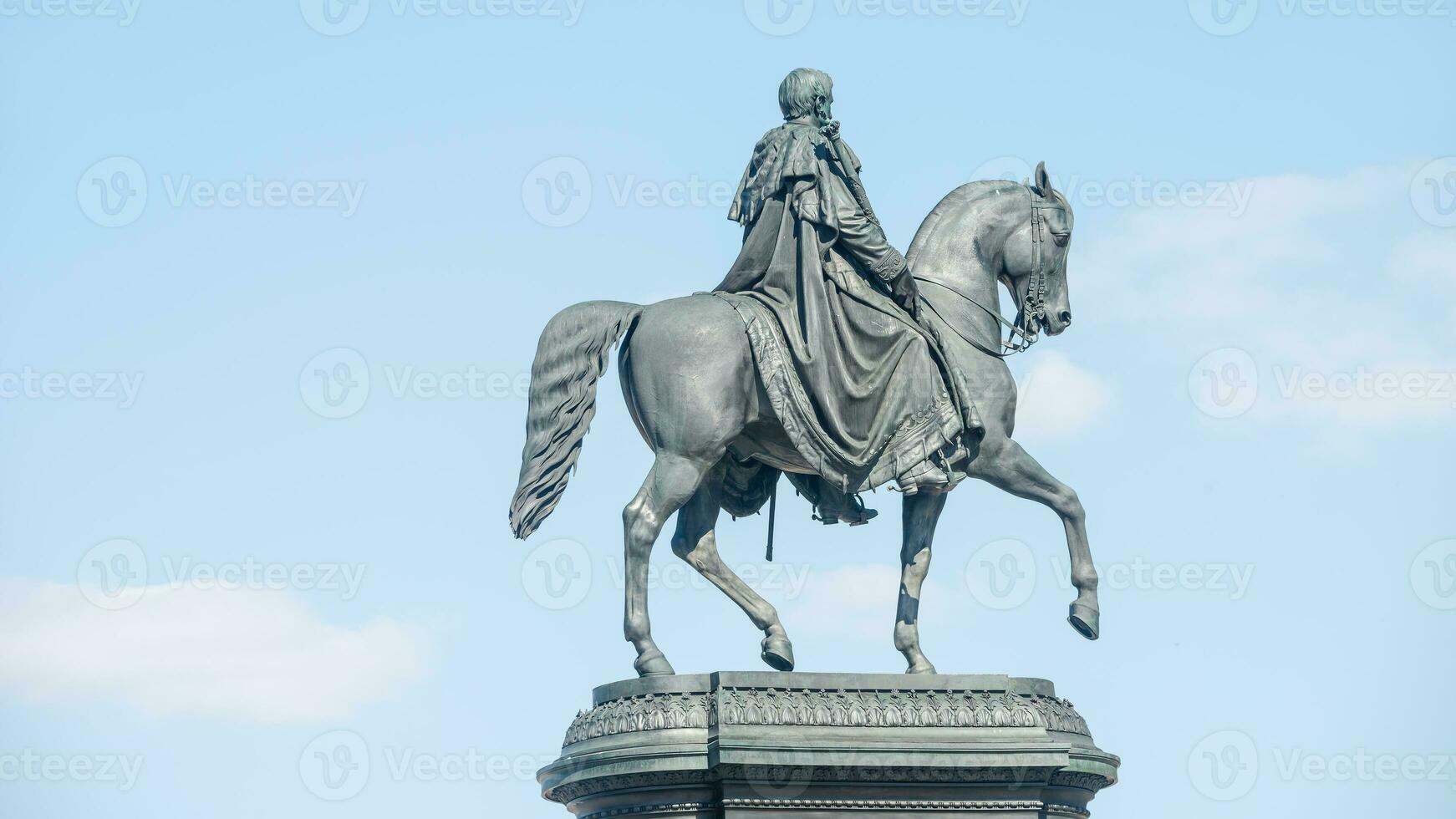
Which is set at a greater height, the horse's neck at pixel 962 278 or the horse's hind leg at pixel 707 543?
the horse's neck at pixel 962 278

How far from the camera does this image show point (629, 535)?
1786 cm

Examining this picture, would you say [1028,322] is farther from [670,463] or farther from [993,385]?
[670,463]

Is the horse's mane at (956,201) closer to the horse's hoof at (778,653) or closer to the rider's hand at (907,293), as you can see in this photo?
the rider's hand at (907,293)

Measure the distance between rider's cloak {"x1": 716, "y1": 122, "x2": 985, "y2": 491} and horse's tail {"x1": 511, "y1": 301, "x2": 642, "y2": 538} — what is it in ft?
3.32

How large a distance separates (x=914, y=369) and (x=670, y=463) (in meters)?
1.99

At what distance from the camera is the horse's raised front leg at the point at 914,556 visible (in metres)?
18.7

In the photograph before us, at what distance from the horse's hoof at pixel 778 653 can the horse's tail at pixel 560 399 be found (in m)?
1.82

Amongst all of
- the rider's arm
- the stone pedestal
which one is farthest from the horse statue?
the stone pedestal

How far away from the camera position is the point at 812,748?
17.1 meters

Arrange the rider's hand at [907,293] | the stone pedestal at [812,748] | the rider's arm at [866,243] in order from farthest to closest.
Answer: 1. the rider's hand at [907,293]
2. the rider's arm at [866,243]
3. the stone pedestal at [812,748]

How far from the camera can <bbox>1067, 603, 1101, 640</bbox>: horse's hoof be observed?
61.3 feet

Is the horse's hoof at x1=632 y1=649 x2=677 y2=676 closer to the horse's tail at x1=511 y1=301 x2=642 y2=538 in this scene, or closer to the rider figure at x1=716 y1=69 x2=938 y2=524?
the horse's tail at x1=511 y1=301 x2=642 y2=538

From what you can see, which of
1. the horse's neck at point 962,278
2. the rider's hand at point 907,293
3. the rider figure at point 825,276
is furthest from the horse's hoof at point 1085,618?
the rider's hand at point 907,293

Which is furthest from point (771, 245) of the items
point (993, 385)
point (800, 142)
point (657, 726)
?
point (657, 726)
